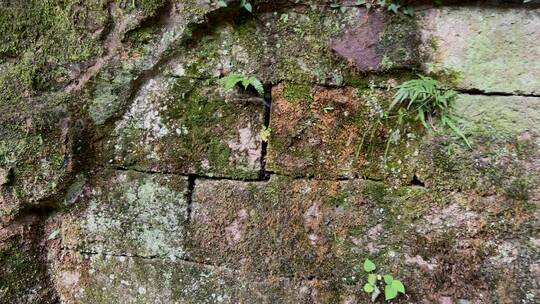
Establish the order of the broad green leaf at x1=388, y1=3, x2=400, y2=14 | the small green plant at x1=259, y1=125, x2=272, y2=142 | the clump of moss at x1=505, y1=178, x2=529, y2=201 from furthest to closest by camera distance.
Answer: the small green plant at x1=259, y1=125, x2=272, y2=142 → the broad green leaf at x1=388, y1=3, x2=400, y2=14 → the clump of moss at x1=505, y1=178, x2=529, y2=201

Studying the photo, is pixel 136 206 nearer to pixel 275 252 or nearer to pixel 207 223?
pixel 207 223

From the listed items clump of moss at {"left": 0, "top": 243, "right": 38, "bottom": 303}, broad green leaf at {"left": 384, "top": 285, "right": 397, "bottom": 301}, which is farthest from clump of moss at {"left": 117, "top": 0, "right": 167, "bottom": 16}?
broad green leaf at {"left": 384, "top": 285, "right": 397, "bottom": 301}

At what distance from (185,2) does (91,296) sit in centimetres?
170

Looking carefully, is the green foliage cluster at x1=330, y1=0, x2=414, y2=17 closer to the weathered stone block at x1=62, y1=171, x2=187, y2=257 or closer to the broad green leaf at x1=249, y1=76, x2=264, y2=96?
the broad green leaf at x1=249, y1=76, x2=264, y2=96

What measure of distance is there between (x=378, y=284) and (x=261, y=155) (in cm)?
89

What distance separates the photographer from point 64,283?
254cm

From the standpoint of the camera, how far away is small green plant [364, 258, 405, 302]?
7.18ft

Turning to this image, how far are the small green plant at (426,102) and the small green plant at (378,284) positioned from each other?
0.75m

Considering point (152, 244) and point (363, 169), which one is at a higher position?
point (363, 169)

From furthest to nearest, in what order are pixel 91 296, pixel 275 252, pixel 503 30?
pixel 91 296 → pixel 275 252 → pixel 503 30

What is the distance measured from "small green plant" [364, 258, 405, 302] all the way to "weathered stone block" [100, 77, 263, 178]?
0.75m

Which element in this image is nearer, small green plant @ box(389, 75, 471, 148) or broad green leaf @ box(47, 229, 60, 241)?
small green plant @ box(389, 75, 471, 148)

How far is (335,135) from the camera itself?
2330 mm

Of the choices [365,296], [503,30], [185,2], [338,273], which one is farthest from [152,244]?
[503,30]
